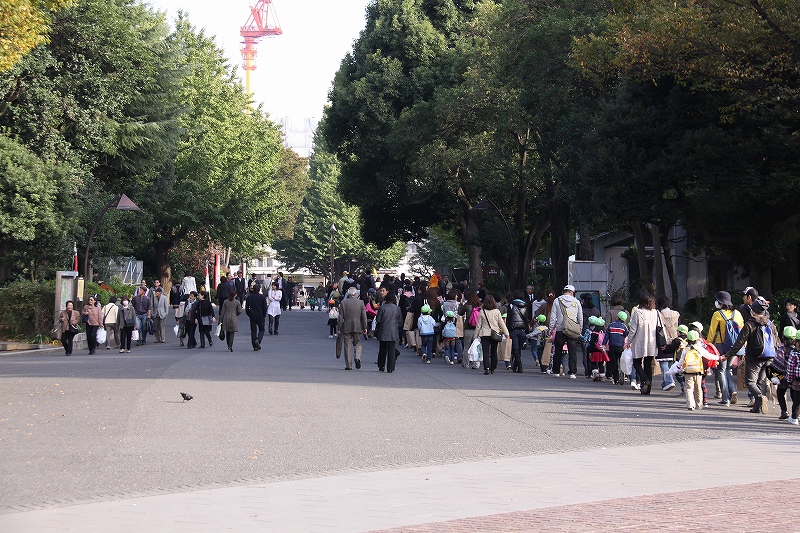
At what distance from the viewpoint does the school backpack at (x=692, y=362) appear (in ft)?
51.4

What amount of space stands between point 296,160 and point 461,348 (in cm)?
8384

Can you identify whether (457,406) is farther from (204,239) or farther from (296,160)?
(296,160)

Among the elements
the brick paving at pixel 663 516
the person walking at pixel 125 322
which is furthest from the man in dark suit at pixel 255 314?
the brick paving at pixel 663 516

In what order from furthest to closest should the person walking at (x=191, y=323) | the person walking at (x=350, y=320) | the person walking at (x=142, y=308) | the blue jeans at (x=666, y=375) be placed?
the person walking at (x=142, y=308)
the person walking at (x=191, y=323)
the person walking at (x=350, y=320)
the blue jeans at (x=666, y=375)

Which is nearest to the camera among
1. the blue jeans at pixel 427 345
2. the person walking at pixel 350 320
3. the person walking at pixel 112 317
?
the person walking at pixel 350 320

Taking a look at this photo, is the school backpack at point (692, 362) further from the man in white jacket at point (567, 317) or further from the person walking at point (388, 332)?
the person walking at point (388, 332)

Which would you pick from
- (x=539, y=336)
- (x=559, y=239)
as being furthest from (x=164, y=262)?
(x=539, y=336)

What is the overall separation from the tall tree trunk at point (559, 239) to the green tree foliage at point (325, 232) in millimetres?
60115

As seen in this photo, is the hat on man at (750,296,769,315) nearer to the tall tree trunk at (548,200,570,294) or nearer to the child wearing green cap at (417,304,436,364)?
the child wearing green cap at (417,304,436,364)

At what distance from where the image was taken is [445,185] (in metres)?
46.4

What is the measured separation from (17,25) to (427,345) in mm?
11751

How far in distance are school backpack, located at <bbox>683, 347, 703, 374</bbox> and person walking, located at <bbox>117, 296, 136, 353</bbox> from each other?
17.3 m

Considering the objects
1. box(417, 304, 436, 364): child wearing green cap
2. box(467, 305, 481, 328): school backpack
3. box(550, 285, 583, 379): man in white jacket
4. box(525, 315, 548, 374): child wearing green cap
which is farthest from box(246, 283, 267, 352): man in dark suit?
box(550, 285, 583, 379): man in white jacket

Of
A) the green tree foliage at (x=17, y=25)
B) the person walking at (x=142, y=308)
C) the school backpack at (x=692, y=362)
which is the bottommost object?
the school backpack at (x=692, y=362)
